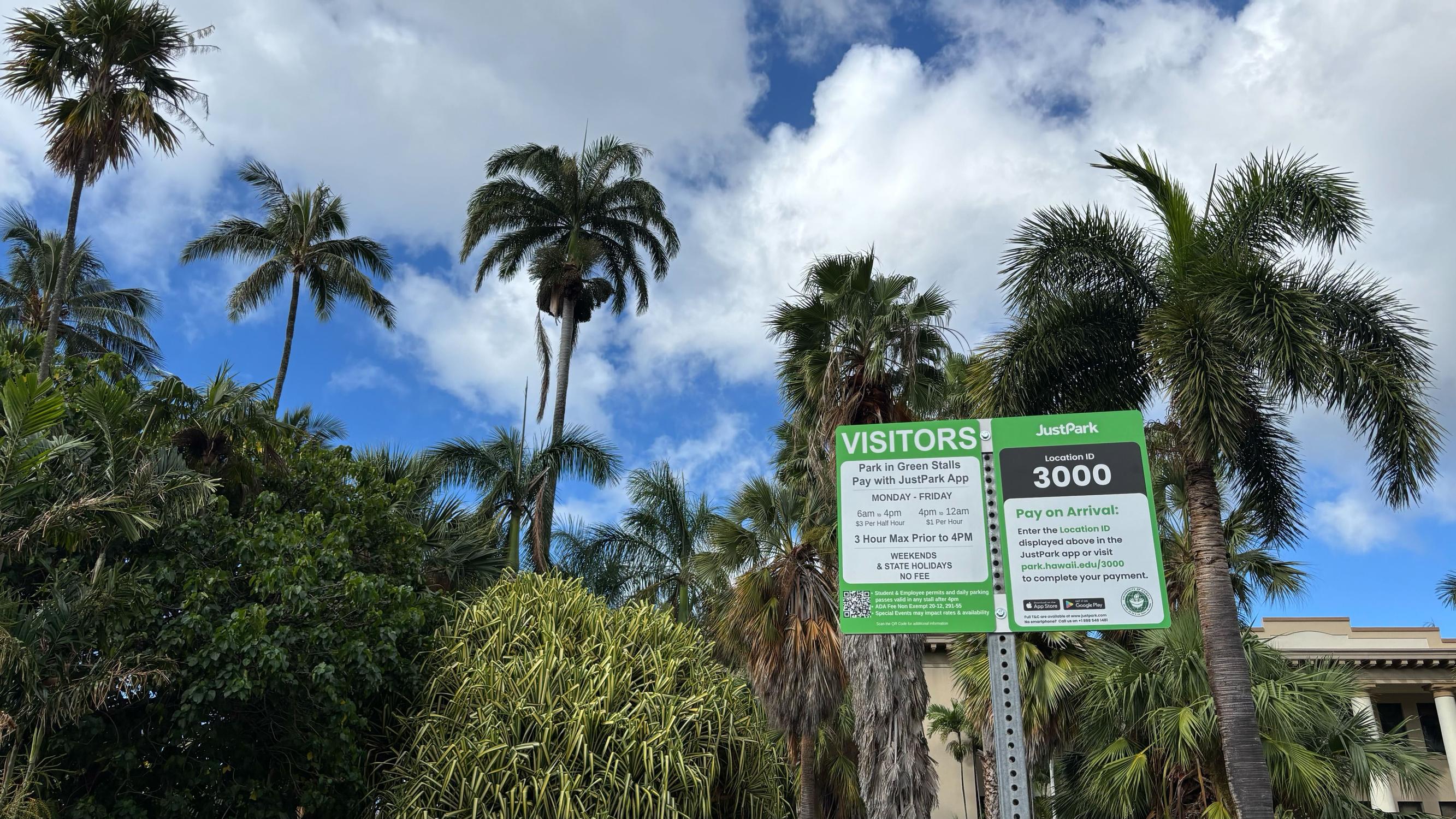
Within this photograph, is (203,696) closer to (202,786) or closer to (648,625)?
(202,786)

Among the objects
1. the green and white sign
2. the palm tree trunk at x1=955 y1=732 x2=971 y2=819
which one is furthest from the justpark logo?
the palm tree trunk at x1=955 y1=732 x2=971 y2=819

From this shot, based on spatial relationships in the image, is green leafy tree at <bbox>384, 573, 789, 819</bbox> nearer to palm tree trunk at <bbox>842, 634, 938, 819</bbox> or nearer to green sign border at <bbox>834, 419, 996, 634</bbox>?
palm tree trunk at <bbox>842, 634, 938, 819</bbox>

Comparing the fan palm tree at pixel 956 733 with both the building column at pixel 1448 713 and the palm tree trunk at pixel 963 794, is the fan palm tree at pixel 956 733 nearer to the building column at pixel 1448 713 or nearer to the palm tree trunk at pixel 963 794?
the palm tree trunk at pixel 963 794

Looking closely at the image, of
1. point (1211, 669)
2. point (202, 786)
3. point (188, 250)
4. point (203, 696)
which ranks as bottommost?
point (202, 786)

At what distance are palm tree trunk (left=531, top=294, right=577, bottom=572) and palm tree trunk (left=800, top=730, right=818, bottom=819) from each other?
6.97m

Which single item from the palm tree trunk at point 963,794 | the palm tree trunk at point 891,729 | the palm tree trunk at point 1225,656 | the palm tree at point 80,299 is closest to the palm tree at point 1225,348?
the palm tree trunk at point 1225,656

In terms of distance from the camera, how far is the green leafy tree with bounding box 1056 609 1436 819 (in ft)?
41.4

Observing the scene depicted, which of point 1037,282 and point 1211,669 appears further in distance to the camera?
point 1037,282

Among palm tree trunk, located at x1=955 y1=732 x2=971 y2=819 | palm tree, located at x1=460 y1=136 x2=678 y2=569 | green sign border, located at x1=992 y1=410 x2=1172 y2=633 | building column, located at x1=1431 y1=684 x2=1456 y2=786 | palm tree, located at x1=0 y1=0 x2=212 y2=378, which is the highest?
palm tree, located at x1=460 y1=136 x2=678 y2=569

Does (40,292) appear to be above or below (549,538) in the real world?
above

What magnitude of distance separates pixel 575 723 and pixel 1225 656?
7.40 m

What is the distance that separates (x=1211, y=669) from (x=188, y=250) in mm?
27998

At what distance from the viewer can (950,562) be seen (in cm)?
419

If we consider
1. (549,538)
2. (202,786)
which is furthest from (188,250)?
(202,786)
